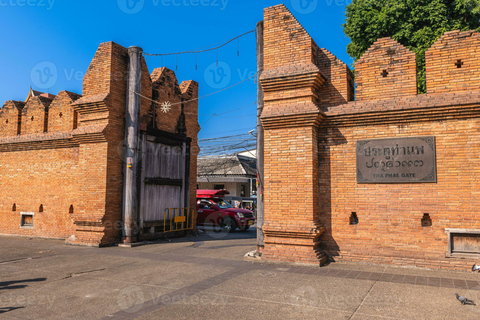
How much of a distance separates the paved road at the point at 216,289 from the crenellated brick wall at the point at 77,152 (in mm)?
2455

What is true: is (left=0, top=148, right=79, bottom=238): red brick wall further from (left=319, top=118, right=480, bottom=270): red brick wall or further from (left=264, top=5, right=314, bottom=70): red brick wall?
(left=319, top=118, right=480, bottom=270): red brick wall

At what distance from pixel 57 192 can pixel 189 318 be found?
9522 mm

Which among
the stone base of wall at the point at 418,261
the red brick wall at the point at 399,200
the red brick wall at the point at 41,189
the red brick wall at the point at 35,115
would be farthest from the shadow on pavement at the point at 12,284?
the red brick wall at the point at 35,115

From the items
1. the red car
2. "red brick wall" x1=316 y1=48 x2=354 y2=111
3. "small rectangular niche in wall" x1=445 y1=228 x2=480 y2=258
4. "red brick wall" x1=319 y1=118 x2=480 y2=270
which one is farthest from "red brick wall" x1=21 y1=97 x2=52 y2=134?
"small rectangular niche in wall" x1=445 y1=228 x2=480 y2=258

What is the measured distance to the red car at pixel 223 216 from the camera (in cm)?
1691

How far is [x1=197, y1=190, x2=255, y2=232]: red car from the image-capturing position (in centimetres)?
1691

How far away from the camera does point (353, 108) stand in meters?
7.99

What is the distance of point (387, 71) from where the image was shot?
7.88 metres

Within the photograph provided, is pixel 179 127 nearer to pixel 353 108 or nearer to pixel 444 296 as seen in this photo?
pixel 353 108

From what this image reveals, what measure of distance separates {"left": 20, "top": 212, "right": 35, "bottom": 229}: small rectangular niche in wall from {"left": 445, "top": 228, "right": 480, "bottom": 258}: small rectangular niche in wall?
13.2m

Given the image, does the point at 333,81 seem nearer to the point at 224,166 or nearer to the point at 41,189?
the point at 41,189

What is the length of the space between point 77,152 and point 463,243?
448 inches
